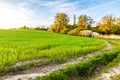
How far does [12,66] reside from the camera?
498 inches

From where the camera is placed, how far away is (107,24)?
76.4 metres

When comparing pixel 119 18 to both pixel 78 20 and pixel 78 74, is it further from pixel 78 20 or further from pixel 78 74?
pixel 78 74

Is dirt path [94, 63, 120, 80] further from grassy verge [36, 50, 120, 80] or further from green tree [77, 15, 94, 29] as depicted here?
green tree [77, 15, 94, 29]

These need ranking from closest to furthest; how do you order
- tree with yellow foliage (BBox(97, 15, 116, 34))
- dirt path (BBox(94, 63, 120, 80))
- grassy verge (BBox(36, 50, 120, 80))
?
grassy verge (BBox(36, 50, 120, 80)), dirt path (BBox(94, 63, 120, 80)), tree with yellow foliage (BBox(97, 15, 116, 34))

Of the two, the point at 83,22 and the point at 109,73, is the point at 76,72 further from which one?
the point at 83,22

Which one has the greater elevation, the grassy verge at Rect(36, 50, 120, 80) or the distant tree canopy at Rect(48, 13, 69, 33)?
the distant tree canopy at Rect(48, 13, 69, 33)

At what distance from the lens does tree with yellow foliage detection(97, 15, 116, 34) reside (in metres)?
74.9

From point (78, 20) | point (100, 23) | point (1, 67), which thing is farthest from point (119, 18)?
point (1, 67)

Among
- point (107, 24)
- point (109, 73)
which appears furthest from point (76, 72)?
point (107, 24)

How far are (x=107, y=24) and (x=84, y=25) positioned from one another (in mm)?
9138

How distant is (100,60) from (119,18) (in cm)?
6432

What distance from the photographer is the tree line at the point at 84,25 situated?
7506 centimetres

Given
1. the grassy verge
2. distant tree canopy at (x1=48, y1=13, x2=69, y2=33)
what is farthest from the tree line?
the grassy verge

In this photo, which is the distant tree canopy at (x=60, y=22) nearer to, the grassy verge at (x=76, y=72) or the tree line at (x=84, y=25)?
the tree line at (x=84, y=25)
